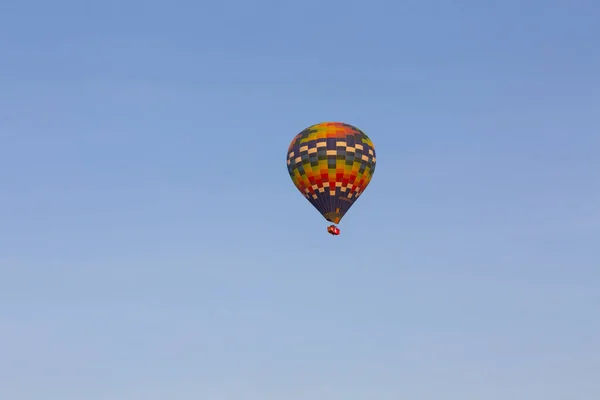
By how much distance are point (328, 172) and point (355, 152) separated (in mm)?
3306

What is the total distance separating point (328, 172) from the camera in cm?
13250

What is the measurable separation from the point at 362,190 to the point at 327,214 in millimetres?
4899

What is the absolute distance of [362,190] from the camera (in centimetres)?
13550

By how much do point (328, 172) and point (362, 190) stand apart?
480 cm

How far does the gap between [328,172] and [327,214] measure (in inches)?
157

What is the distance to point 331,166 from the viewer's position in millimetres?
132250

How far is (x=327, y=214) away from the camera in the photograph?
133 meters

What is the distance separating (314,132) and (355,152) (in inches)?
174

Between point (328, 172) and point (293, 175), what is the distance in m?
4.40

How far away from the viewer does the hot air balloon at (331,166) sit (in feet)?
435

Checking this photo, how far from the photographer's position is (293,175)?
135375 mm

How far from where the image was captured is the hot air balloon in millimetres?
132500

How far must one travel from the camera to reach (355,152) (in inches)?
5246
